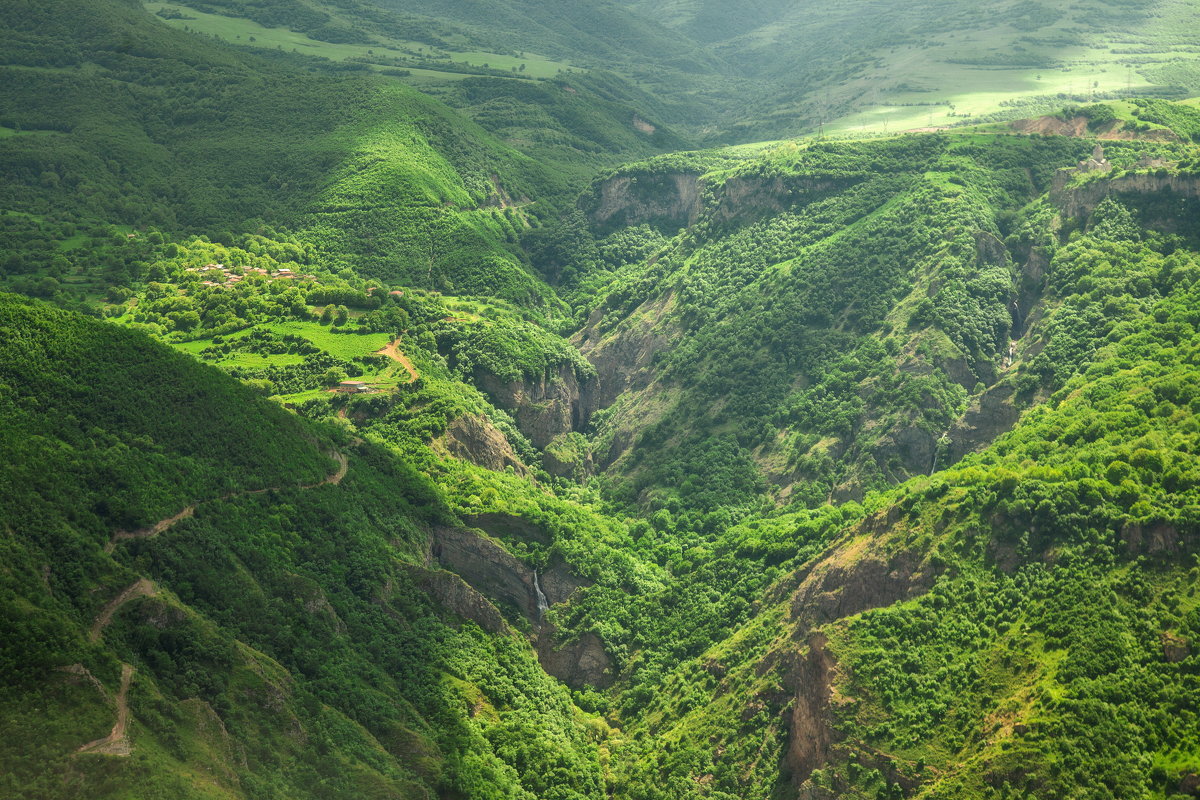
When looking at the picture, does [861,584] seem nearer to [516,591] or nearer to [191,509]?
[516,591]

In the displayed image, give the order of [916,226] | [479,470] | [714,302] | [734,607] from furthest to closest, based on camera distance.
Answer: [714,302], [916,226], [479,470], [734,607]

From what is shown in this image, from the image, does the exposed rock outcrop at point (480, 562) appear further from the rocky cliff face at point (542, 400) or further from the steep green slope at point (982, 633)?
the rocky cliff face at point (542, 400)

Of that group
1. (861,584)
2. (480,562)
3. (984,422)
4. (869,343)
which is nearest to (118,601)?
(480,562)

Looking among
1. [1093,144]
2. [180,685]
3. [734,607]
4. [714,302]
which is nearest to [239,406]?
[180,685]

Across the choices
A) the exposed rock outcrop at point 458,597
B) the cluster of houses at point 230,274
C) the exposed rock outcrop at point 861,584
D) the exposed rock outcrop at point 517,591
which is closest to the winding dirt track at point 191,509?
the exposed rock outcrop at point 517,591

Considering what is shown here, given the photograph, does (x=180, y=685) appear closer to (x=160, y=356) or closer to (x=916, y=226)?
(x=160, y=356)

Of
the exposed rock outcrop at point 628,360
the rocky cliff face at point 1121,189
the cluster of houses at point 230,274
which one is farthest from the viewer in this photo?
the exposed rock outcrop at point 628,360
